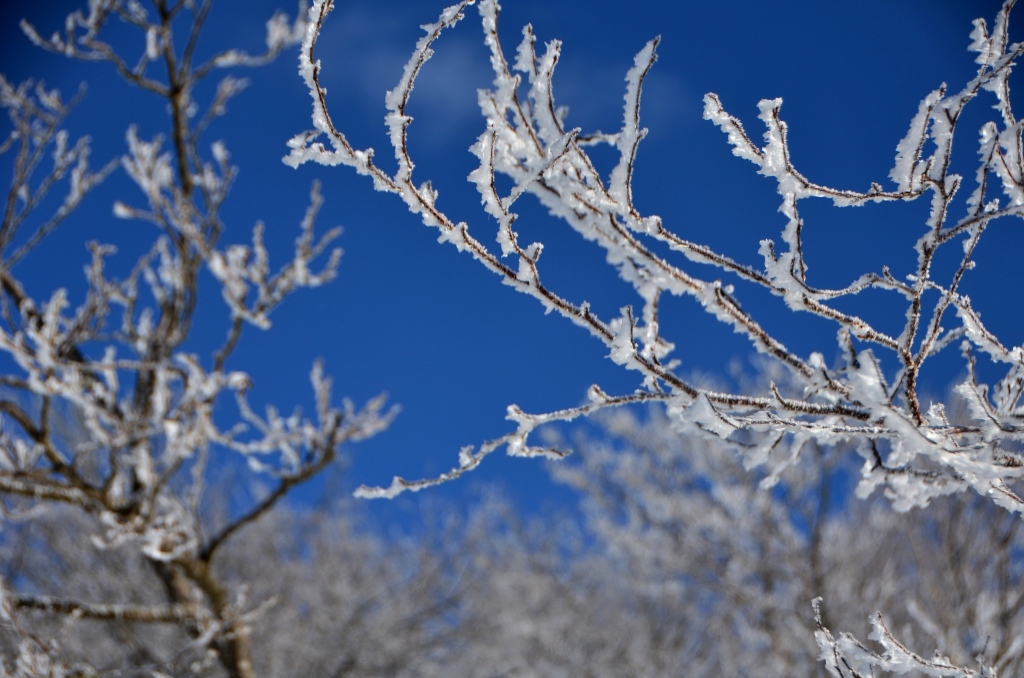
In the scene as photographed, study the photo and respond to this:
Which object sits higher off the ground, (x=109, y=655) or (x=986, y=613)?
(x=109, y=655)

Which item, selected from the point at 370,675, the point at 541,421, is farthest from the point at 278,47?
the point at 370,675

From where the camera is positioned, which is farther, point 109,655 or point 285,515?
point 285,515

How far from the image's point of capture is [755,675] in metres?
8.25

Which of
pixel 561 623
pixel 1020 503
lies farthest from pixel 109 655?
pixel 1020 503

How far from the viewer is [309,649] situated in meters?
9.13

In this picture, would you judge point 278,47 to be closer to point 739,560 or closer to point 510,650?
point 739,560

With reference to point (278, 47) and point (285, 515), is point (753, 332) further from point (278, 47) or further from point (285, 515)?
point (285, 515)

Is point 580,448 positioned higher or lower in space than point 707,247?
higher

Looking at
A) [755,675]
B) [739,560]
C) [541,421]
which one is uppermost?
[739,560]

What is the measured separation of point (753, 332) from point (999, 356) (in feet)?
1.93

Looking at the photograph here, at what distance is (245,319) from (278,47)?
189 cm

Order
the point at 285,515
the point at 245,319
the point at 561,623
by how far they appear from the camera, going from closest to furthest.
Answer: the point at 245,319
the point at 561,623
the point at 285,515

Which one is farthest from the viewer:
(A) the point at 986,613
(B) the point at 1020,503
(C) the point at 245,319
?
(A) the point at 986,613

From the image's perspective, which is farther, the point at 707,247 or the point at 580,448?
the point at 580,448
